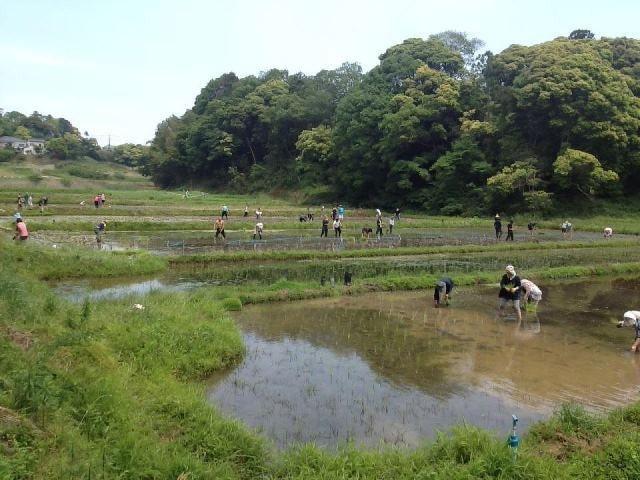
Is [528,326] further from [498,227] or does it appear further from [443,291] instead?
[498,227]

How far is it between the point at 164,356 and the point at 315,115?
63.0m

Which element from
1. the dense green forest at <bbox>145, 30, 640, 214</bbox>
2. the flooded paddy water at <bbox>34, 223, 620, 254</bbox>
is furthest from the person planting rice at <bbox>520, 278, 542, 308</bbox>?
the dense green forest at <bbox>145, 30, 640, 214</bbox>

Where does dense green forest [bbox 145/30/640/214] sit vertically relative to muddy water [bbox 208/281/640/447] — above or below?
above

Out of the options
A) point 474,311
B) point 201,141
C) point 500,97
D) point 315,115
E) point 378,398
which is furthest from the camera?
point 201,141

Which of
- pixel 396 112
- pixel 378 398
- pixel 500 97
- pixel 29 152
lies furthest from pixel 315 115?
pixel 378 398

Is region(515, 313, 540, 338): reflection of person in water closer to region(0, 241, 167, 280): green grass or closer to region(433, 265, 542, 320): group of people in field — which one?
region(433, 265, 542, 320): group of people in field

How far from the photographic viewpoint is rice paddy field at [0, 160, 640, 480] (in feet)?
21.1

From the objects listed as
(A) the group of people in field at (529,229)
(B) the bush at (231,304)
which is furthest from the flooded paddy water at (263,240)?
(B) the bush at (231,304)

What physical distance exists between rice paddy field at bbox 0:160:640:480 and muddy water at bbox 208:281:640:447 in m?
0.05

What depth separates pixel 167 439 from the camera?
704 centimetres

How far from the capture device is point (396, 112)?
5378 cm

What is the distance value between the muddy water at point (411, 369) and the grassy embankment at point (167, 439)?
854 millimetres

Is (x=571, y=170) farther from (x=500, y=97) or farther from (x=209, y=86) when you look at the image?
(x=209, y=86)

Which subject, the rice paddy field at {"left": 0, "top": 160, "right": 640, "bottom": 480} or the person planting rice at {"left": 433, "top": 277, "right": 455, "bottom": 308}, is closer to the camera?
the rice paddy field at {"left": 0, "top": 160, "right": 640, "bottom": 480}
